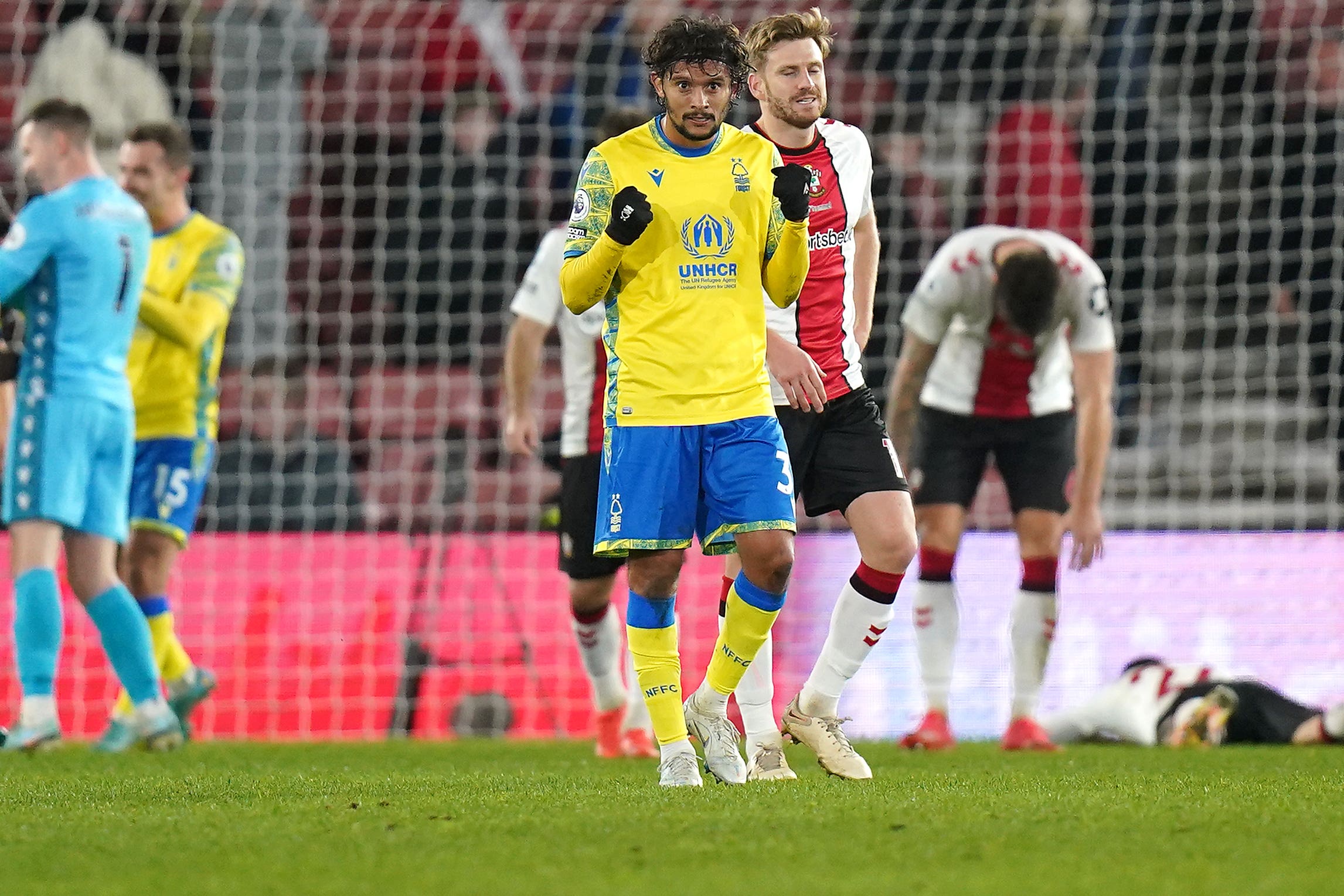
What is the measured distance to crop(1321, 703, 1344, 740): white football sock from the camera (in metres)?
6.05

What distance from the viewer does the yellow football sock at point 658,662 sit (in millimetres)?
3973

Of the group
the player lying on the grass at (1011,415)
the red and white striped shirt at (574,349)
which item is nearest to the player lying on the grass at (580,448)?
the red and white striped shirt at (574,349)

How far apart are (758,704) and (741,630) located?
37cm

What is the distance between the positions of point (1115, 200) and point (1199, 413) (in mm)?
1197

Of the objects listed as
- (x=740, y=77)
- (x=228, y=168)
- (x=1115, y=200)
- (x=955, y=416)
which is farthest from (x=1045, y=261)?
(x=228, y=168)

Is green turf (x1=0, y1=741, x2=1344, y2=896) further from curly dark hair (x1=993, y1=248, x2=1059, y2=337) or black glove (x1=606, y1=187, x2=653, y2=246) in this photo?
curly dark hair (x1=993, y1=248, x2=1059, y2=337)

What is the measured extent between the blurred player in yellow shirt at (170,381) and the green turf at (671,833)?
6.03ft

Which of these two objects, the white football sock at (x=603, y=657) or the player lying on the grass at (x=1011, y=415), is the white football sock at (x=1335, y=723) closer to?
the player lying on the grass at (x=1011, y=415)

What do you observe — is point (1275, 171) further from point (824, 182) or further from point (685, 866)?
point (685, 866)

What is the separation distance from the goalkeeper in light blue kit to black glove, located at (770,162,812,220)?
2958 millimetres

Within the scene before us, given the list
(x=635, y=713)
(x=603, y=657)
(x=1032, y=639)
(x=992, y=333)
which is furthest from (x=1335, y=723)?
(x=603, y=657)

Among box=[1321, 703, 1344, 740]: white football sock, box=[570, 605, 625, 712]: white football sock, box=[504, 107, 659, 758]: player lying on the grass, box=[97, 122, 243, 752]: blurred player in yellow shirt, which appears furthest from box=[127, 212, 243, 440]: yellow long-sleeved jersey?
box=[1321, 703, 1344, 740]: white football sock

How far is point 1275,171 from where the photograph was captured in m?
9.10

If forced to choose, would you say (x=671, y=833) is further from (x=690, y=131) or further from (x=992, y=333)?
(x=992, y=333)
